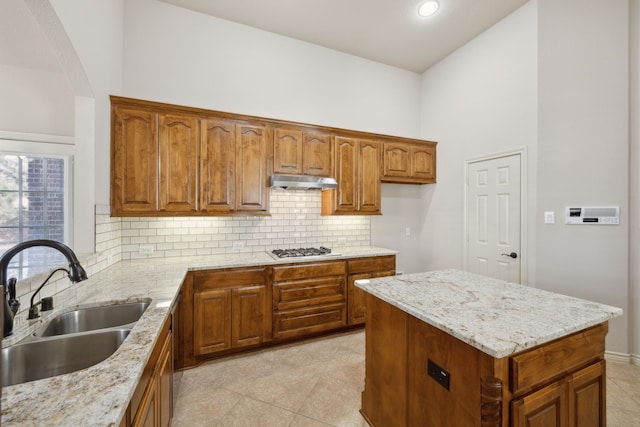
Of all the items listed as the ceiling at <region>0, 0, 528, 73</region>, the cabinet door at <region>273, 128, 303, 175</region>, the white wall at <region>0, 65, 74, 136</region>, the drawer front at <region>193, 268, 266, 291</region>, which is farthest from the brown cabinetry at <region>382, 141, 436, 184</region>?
the white wall at <region>0, 65, 74, 136</region>

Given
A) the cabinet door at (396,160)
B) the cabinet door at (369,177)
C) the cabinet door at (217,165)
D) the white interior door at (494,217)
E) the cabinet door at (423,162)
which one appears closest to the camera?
the cabinet door at (217,165)

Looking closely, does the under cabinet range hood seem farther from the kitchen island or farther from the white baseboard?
the white baseboard

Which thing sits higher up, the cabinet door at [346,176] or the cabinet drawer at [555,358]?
the cabinet door at [346,176]

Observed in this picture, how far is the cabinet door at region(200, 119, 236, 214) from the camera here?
2.79m

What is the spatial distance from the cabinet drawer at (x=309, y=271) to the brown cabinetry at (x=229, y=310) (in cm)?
17

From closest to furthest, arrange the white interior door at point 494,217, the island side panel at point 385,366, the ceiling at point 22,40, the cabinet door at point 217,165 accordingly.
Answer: the island side panel at point 385,366 → the ceiling at point 22,40 → the cabinet door at point 217,165 → the white interior door at point 494,217

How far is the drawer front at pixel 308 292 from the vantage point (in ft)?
9.26

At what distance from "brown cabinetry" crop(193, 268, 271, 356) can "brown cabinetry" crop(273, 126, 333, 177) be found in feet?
3.99

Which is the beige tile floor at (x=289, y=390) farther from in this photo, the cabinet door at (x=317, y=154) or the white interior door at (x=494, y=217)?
the cabinet door at (x=317, y=154)

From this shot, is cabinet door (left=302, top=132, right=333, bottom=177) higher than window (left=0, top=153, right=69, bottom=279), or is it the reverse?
cabinet door (left=302, top=132, right=333, bottom=177)

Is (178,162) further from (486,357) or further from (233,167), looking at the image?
(486,357)

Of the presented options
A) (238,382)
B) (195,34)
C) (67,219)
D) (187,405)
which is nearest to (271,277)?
(238,382)

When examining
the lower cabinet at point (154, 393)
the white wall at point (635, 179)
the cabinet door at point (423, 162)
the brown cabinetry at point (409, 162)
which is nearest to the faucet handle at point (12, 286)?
the lower cabinet at point (154, 393)

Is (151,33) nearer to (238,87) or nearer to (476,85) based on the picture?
(238,87)
